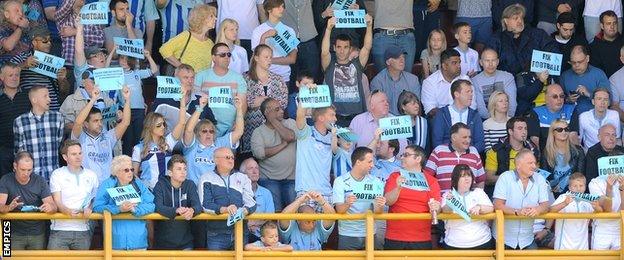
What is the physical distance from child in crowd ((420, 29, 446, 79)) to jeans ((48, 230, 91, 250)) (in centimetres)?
509

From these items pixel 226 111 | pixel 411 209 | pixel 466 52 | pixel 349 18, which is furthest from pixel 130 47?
pixel 466 52

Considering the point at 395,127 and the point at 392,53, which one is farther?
the point at 392,53

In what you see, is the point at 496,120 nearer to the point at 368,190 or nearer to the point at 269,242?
the point at 368,190

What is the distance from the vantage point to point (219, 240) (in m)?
19.8

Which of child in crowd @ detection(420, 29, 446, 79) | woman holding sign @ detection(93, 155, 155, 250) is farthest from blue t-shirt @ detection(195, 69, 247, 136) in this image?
child in crowd @ detection(420, 29, 446, 79)

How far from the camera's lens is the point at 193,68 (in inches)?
858

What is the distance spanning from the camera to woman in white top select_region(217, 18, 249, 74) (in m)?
21.8

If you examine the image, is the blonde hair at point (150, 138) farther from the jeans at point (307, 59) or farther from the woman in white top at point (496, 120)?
the woman in white top at point (496, 120)

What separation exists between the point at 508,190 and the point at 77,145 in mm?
4349

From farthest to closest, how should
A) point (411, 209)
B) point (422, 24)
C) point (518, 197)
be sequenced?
point (422, 24)
point (518, 197)
point (411, 209)

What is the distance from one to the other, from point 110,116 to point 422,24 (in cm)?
457

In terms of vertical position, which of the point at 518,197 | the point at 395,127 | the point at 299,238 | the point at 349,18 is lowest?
the point at 299,238

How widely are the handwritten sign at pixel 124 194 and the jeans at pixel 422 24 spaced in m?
5.80

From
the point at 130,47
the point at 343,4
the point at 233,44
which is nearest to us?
the point at 130,47
